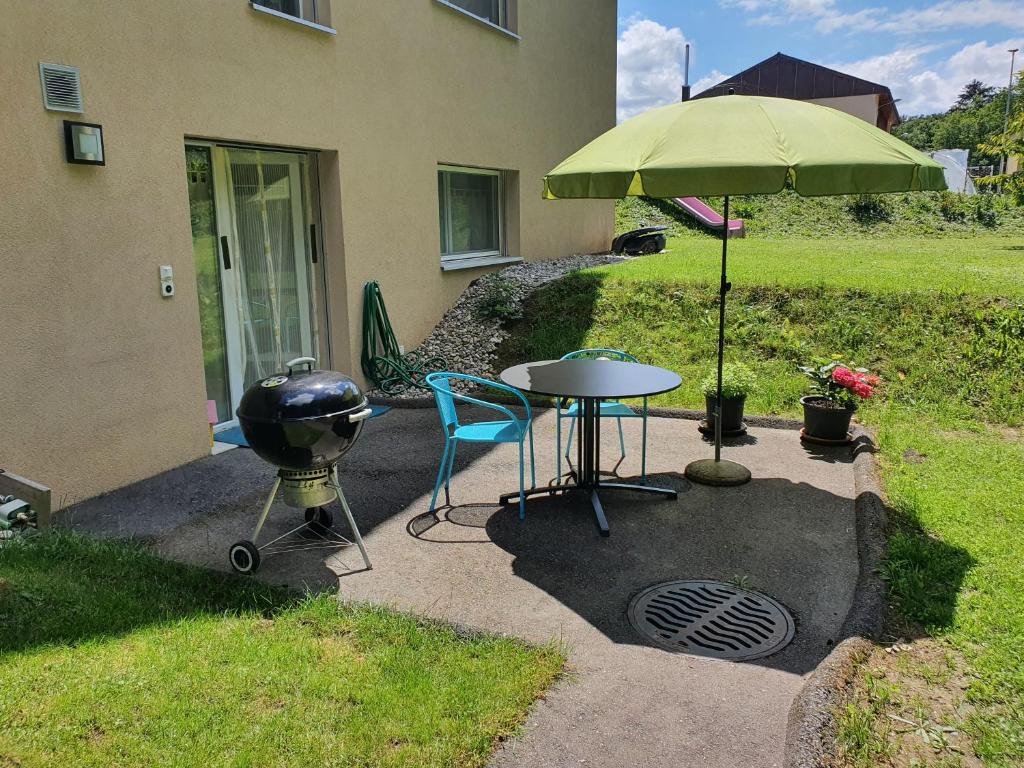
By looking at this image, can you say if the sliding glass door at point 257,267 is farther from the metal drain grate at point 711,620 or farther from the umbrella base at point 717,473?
the metal drain grate at point 711,620

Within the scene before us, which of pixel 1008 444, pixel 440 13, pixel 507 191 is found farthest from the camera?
pixel 507 191

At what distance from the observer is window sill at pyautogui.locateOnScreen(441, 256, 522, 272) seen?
372 inches

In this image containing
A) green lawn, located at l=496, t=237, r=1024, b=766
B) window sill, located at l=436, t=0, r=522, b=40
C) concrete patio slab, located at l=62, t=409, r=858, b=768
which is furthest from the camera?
window sill, located at l=436, t=0, r=522, b=40

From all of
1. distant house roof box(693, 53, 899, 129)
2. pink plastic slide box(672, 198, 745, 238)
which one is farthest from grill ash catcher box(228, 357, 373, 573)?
distant house roof box(693, 53, 899, 129)

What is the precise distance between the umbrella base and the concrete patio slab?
0.29 ft

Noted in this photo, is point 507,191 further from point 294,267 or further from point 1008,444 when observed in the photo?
point 1008,444

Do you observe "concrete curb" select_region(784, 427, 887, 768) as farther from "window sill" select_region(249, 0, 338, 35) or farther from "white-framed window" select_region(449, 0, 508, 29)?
"white-framed window" select_region(449, 0, 508, 29)

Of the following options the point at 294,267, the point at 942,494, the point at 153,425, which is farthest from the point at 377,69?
the point at 942,494

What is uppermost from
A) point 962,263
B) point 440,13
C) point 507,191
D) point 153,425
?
point 440,13

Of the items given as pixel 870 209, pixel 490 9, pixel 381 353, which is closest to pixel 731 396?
pixel 381 353

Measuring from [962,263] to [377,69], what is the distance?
384 inches

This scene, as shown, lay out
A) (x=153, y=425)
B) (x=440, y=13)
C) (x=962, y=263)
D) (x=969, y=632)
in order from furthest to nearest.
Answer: (x=962, y=263), (x=440, y=13), (x=153, y=425), (x=969, y=632)

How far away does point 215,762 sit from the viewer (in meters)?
2.44

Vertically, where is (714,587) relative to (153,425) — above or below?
below
